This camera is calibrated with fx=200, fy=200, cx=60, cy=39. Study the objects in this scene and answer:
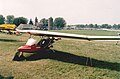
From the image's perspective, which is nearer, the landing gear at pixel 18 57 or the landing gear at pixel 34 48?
the landing gear at pixel 18 57

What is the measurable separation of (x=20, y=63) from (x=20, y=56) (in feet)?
5.78

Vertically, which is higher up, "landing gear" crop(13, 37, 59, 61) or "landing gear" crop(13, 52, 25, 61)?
"landing gear" crop(13, 37, 59, 61)

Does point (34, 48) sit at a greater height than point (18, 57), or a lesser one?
greater

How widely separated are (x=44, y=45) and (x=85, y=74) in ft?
23.0

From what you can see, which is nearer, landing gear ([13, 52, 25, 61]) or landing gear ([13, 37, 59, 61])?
landing gear ([13, 52, 25, 61])

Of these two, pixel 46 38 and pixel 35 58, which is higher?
pixel 46 38

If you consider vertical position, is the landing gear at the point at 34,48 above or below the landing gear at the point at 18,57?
above

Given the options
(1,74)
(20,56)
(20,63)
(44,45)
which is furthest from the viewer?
(44,45)

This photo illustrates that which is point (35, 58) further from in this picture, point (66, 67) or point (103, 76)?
point (103, 76)

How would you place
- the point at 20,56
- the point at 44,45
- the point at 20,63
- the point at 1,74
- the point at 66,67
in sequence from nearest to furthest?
the point at 1,74 < the point at 66,67 < the point at 20,63 < the point at 20,56 < the point at 44,45

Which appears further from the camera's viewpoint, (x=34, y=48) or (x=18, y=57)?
(x=34, y=48)

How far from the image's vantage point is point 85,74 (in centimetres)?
1341

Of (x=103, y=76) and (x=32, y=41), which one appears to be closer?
(x=103, y=76)

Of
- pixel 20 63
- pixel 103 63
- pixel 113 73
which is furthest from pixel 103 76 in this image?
pixel 20 63
